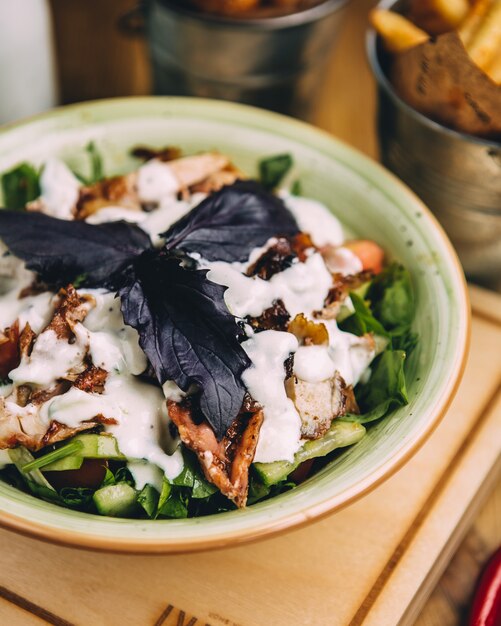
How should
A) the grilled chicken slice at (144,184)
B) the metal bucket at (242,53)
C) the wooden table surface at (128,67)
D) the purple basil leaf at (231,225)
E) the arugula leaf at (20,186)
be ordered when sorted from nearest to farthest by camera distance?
the purple basil leaf at (231,225), the grilled chicken slice at (144,184), the arugula leaf at (20,186), the metal bucket at (242,53), the wooden table surface at (128,67)

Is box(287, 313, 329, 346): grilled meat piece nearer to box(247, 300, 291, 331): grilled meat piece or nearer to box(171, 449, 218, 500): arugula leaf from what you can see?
box(247, 300, 291, 331): grilled meat piece

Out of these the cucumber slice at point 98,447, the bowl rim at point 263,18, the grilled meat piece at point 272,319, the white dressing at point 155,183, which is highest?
the bowl rim at point 263,18

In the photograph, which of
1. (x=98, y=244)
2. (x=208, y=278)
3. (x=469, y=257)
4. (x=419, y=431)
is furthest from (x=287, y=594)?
(x=469, y=257)

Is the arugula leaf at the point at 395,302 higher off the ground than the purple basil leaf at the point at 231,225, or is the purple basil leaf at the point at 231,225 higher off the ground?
the purple basil leaf at the point at 231,225

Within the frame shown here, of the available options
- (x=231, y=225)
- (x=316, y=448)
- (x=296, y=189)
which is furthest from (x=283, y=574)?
(x=296, y=189)

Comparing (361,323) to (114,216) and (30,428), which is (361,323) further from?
(30,428)

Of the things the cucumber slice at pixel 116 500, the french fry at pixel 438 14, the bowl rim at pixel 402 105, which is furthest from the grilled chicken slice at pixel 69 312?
the french fry at pixel 438 14

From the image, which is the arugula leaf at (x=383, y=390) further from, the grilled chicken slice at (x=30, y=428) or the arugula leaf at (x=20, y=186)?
the arugula leaf at (x=20, y=186)
